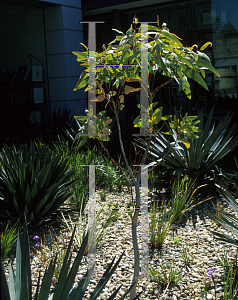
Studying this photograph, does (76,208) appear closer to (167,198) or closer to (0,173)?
(0,173)

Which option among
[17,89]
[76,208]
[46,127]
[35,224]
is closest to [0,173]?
[35,224]

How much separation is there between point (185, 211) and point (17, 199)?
1893 millimetres

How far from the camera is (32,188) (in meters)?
3.61

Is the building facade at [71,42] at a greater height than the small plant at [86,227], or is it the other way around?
the building facade at [71,42]

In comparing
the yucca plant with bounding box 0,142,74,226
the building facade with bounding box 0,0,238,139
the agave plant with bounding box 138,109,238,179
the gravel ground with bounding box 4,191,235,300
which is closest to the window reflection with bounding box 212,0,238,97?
the building facade with bounding box 0,0,238,139

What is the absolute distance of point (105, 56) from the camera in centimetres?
214

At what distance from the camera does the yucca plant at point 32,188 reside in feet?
11.6

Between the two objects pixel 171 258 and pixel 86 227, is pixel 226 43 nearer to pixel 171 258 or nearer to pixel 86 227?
pixel 86 227

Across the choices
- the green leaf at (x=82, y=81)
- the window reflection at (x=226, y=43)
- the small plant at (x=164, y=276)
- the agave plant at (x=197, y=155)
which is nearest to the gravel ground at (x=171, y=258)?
the small plant at (x=164, y=276)

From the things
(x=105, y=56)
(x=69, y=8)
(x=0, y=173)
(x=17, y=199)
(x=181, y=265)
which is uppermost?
(x=69, y=8)

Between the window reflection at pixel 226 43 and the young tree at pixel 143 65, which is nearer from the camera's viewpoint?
the young tree at pixel 143 65

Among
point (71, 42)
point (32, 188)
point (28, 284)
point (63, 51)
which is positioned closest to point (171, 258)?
point (32, 188)

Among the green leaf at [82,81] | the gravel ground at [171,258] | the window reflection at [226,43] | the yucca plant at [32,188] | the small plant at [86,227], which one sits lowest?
the gravel ground at [171,258]

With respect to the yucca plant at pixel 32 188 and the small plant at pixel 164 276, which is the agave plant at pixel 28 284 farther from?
the yucca plant at pixel 32 188
